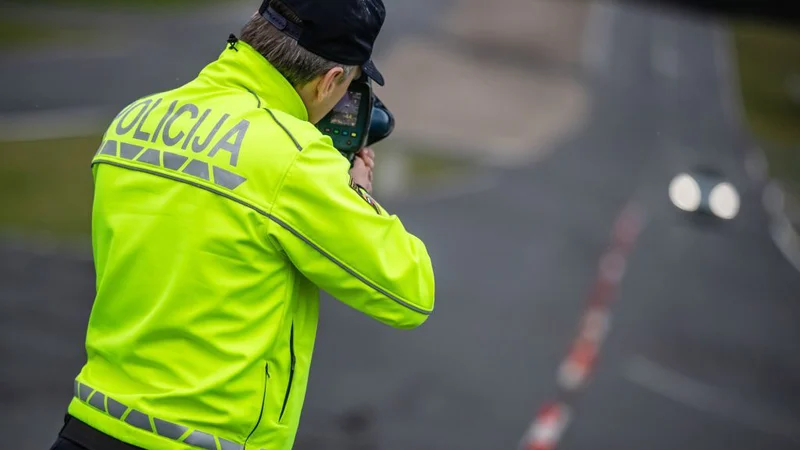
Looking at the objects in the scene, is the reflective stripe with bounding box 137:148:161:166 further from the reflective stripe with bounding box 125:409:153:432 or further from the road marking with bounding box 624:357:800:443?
the road marking with bounding box 624:357:800:443

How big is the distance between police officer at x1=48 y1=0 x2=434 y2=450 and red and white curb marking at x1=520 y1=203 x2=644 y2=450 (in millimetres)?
4827

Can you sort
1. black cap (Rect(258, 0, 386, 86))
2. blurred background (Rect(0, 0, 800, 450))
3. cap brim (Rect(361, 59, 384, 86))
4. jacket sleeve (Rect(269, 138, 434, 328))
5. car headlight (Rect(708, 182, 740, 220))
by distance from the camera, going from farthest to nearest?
blurred background (Rect(0, 0, 800, 450))
car headlight (Rect(708, 182, 740, 220))
cap brim (Rect(361, 59, 384, 86))
black cap (Rect(258, 0, 386, 86))
jacket sleeve (Rect(269, 138, 434, 328))

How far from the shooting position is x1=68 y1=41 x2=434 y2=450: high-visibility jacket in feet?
6.47

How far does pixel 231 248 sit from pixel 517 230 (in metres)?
9.18

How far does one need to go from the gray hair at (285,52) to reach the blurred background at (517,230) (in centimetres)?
444

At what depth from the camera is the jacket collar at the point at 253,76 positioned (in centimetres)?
212

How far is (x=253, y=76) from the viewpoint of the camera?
2.12m

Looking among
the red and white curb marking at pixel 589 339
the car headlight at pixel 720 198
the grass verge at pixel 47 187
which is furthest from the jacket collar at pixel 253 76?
the grass verge at pixel 47 187

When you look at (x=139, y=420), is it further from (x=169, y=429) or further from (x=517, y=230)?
(x=517, y=230)

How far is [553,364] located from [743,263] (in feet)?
14.0

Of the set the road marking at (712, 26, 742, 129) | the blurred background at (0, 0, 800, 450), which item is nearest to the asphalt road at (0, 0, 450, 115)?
the blurred background at (0, 0, 800, 450)

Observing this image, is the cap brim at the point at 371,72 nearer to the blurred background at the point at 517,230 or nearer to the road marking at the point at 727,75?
the blurred background at the point at 517,230

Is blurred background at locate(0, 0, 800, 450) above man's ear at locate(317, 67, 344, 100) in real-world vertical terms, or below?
below

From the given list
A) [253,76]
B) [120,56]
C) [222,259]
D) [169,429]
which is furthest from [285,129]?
[120,56]
